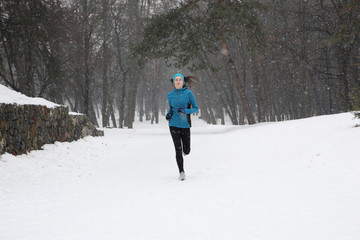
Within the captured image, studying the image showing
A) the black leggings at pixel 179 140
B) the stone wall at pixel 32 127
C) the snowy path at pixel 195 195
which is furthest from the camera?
the stone wall at pixel 32 127

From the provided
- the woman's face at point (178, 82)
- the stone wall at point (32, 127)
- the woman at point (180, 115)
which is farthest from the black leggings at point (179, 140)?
the stone wall at point (32, 127)

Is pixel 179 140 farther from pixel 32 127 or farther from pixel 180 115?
pixel 32 127

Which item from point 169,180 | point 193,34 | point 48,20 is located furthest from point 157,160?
point 193,34

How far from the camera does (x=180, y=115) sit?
6328mm

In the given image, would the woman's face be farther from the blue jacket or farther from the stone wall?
the stone wall

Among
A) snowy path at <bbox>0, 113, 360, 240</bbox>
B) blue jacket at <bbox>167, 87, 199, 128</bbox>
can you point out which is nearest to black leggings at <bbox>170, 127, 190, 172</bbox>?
blue jacket at <bbox>167, 87, 199, 128</bbox>

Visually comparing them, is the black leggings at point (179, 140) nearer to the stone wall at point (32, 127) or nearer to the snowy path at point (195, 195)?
the snowy path at point (195, 195)

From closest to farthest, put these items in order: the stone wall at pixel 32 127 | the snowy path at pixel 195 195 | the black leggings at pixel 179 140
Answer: the snowy path at pixel 195 195 < the black leggings at pixel 179 140 < the stone wall at pixel 32 127

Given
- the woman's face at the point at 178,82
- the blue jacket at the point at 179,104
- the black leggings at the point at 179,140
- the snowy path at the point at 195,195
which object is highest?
the woman's face at the point at 178,82

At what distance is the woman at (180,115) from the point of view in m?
6.31

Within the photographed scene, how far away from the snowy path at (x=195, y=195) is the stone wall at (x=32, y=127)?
0.39 meters

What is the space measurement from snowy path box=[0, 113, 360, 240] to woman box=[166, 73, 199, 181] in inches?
27.2

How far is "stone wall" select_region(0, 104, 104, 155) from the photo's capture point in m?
6.98

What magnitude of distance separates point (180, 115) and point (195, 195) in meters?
1.93
